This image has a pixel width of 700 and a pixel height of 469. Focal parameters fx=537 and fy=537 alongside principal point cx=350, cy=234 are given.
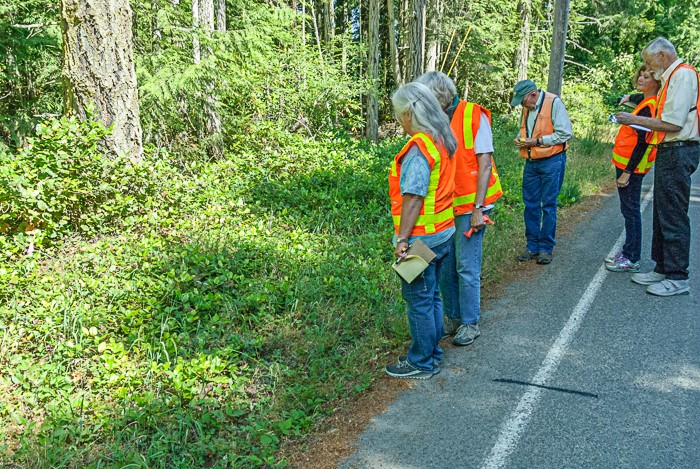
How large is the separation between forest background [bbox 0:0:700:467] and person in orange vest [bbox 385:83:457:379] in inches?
28.9

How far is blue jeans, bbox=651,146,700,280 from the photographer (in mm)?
Result: 5508

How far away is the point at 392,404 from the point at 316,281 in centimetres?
186

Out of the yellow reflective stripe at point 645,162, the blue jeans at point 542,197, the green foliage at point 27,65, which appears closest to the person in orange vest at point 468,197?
the blue jeans at point 542,197

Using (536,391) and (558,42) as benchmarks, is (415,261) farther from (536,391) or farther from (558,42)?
(558,42)

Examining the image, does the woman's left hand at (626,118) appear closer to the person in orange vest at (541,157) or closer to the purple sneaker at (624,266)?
the person in orange vest at (541,157)

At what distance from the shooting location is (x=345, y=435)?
3.77 m

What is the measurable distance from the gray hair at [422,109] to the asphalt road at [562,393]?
1971 millimetres

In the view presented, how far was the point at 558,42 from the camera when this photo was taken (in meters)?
11.9

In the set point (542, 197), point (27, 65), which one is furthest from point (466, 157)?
point (27, 65)

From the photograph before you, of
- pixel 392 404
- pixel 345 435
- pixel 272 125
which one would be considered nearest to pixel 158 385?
pixel 345 435

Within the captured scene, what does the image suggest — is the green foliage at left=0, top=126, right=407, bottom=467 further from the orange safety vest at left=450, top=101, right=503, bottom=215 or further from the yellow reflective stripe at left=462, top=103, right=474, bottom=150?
the yellow reflective stripe at left=462, top=103, right=474, bottom=150

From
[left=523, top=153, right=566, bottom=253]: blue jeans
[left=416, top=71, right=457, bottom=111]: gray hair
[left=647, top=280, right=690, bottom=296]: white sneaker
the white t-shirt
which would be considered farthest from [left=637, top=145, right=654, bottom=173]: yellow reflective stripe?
[left=416, top=71, right=457, bottom=111]: gray hair

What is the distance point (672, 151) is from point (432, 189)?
10.5ft

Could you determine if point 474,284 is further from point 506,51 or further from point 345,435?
point 506,51
